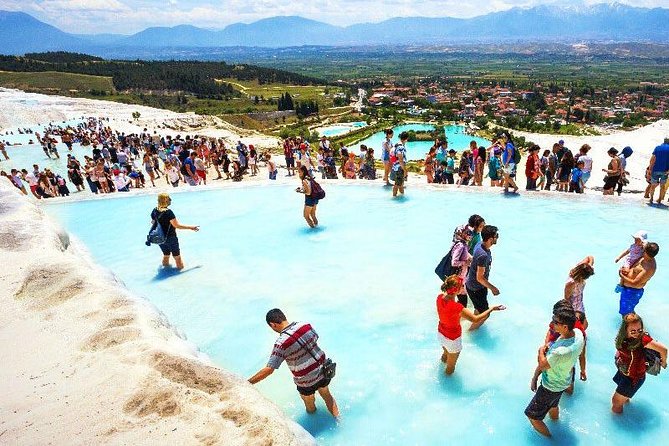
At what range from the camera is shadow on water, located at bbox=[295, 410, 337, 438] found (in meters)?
4.68

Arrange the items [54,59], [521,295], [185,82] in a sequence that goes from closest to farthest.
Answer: [521,295]
[185,82]
[54,59]

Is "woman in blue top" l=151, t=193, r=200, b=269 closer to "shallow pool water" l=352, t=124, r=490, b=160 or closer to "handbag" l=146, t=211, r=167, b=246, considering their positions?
"handbag" l=146, t=211, r=167, b=246

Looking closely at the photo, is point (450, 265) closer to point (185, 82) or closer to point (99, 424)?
point (99, 424)

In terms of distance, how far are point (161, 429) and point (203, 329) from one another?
340 centimetres

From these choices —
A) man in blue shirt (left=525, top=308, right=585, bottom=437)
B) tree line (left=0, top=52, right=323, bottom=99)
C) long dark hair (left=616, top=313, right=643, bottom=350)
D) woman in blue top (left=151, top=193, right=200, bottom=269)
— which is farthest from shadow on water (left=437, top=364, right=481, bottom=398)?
tree line (left=0, top=52, right=323, bottom=99)

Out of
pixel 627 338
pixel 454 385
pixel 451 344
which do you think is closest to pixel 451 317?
pixel 451 344

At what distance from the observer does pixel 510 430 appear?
463cm

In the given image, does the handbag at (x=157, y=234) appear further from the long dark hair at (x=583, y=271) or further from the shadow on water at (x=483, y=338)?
the long dark hair at (x=583, y=271)

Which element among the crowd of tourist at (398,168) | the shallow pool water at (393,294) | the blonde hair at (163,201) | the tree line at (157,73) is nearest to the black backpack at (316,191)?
the crowd of tourist at (398,168)

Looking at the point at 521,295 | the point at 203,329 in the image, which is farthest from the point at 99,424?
the point at 521,295

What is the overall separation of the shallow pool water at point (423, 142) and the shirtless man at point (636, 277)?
4678 centimetres

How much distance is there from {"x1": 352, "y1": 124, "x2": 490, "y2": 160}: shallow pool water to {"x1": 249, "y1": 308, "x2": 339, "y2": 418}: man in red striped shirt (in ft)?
159

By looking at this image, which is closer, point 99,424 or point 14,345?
point 99,424

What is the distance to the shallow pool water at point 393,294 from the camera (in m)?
4.80
